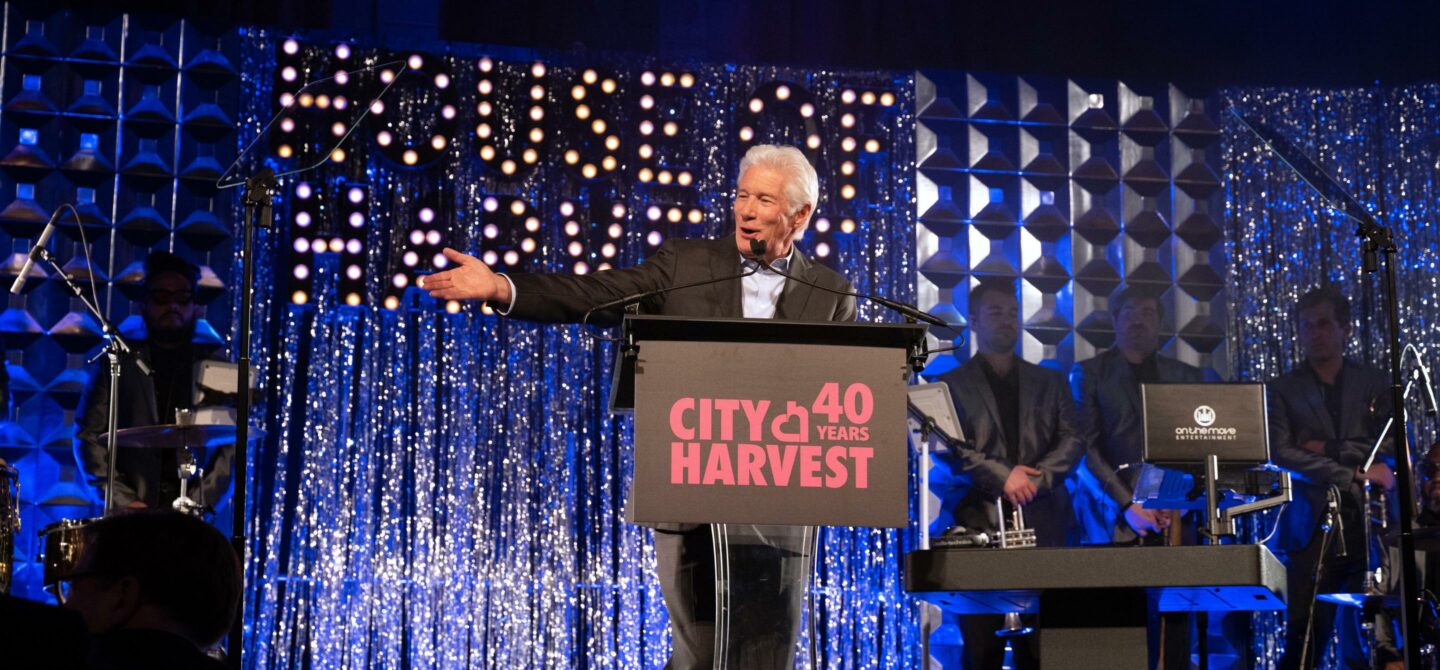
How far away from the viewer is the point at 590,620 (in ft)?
21.5

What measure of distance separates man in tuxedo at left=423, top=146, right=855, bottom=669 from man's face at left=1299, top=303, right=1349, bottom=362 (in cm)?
404

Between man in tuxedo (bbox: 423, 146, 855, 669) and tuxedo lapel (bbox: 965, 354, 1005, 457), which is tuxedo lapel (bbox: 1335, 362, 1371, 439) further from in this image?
man in tuxedo (bbox: 423, 146, 855, 669)

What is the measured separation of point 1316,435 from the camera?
687cm

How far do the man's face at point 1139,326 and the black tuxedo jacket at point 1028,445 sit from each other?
37cm

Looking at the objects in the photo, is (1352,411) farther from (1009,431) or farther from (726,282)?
(726,282)

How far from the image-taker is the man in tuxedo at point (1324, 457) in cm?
669

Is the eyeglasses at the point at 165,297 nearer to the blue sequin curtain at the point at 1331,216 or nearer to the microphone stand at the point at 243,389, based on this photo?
the microphone stand at the point at 243,389

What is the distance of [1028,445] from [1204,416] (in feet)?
6.86

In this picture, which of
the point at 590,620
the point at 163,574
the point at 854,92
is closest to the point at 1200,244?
the point at 854,92

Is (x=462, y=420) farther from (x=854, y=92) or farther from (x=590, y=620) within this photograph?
(x=854, y=92)

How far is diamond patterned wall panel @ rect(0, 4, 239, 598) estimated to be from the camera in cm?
636

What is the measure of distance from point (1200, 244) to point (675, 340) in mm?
4902

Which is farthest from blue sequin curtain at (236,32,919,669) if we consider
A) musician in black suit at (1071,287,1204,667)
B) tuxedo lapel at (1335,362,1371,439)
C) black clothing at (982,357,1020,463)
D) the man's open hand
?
the man's open hand

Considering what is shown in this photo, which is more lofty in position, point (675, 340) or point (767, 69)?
point (767, 69)
